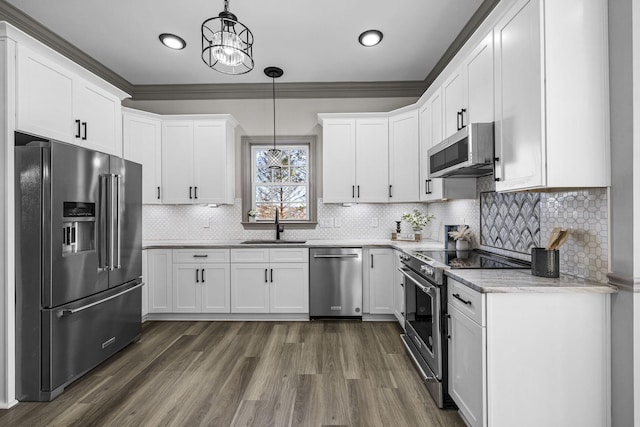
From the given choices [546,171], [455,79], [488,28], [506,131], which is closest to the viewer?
[546,171]

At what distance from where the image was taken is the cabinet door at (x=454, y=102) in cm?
257

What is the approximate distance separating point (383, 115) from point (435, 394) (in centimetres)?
307

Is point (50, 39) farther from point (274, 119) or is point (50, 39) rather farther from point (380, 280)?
point (380, 280)

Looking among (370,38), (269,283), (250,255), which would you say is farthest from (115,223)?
(370,38)

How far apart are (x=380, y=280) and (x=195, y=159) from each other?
2736 millimetres

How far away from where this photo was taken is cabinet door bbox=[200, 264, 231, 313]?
384cm

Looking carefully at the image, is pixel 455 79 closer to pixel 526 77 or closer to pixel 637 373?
pixel 526 77

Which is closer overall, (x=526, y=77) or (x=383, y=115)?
(x=526, y=77)

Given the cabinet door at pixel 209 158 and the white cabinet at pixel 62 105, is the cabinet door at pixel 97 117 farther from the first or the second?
the cabinet door at pixel 209 158

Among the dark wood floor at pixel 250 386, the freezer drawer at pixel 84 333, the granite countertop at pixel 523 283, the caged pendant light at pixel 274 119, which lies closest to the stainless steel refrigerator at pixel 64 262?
the freezer drawer at pixel 84 333

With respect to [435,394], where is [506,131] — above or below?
above

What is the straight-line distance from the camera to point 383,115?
4.06m

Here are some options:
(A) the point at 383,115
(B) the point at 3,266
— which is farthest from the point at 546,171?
(B) the point at 3,266

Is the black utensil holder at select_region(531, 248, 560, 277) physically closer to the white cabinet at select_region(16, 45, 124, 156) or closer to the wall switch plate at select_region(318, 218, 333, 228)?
the wall switch plate at select_region(318, 218, 333, 228)
